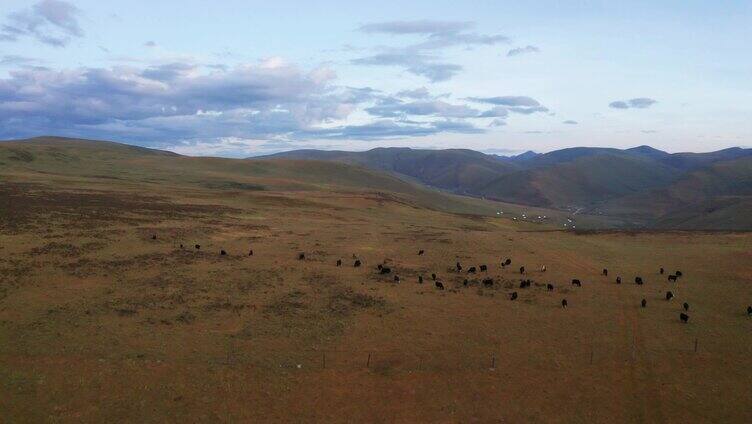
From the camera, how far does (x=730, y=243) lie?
165ft

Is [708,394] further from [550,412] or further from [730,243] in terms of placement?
[730,243]

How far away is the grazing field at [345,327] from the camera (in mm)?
18641

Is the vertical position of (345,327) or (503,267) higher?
(503,267)

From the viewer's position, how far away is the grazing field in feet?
61.2

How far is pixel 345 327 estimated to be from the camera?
25828 mm

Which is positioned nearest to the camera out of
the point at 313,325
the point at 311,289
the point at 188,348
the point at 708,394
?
the point at 708,394

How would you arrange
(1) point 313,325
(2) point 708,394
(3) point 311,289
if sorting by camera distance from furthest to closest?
1. (3) point 311,289
2. (1) point 313,325
3. (2) point 708,394

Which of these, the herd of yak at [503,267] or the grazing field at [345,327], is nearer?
the grazing field at [345,327]

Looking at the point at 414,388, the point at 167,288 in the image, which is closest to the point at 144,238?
the point at 167,288

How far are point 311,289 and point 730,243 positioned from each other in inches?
1662

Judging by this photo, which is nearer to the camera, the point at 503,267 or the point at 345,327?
the point at 345,327

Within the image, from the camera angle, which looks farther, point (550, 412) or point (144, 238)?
point (144, 238)

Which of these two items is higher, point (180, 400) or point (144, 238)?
point (144, 238)

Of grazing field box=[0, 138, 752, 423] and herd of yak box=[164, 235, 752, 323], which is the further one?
herd of yak box=[164, 235, 752, 323]
